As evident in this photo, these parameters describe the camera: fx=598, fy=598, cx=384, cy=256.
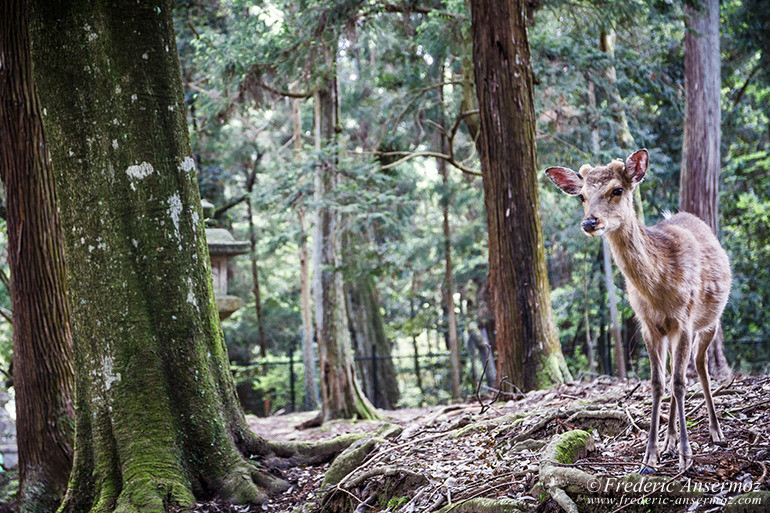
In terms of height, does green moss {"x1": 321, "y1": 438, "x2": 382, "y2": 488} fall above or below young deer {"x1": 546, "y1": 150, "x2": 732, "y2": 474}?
below

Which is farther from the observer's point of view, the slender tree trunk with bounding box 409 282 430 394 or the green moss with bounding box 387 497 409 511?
the slender tree trunk with bounding box 409 282 430 394

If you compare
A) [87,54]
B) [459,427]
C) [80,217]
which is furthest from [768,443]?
[87,54]

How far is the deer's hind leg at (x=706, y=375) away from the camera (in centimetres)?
328

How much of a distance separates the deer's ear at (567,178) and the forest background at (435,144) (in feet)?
6.97

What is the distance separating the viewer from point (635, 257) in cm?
331

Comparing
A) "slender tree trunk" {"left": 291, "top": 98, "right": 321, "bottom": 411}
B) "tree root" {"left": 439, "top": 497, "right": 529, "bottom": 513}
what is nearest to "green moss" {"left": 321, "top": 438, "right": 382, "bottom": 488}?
"tree root" {"left": 439, "top": 497, "right": 529, "bottom": 513}

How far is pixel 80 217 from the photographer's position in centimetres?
403

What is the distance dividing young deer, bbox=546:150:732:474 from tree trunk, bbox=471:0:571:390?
232cm

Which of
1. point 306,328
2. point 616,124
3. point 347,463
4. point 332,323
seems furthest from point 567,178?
point 306,328

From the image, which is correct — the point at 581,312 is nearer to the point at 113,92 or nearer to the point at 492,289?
the point at 492,289

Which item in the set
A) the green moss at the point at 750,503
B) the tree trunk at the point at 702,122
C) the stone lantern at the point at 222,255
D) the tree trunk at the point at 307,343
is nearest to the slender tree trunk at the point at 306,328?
the tree trunk at the point at 307,343

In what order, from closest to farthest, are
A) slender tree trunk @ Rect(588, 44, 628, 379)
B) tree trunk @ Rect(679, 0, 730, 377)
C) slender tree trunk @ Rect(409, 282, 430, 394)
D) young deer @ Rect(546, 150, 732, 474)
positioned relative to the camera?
young deer @ Rect(546, 150, 732, 474) < tree trunk @ Rect(679, 0, 730, 377) < slender tree trunk @ Rect(588, 44, 628, 379) < slender tree trunk @ Rect(409, 282, 430, 394)

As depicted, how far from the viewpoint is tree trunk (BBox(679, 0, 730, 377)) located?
9.34 metres

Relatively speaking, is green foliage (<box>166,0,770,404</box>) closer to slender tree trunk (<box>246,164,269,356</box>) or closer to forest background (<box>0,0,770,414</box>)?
forest background (<box>0,0,770,414</box>)
